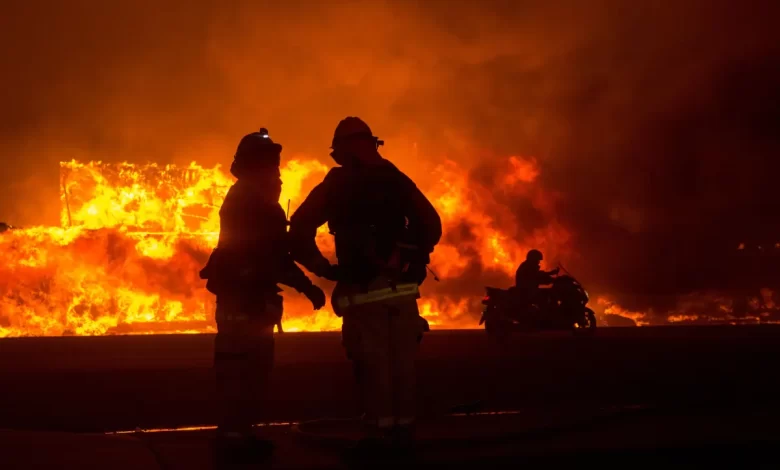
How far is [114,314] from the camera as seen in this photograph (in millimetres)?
56000

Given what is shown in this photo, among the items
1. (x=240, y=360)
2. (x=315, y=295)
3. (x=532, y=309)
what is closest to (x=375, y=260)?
(x=315, y=295)

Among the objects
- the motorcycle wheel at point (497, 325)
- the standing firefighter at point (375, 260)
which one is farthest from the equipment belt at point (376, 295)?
A: the motorcycle wheel at point (497, 325)

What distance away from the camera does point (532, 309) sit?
787 inches

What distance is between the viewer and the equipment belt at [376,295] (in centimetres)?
571

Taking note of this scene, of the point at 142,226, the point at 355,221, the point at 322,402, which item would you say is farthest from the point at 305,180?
the point at 355,221

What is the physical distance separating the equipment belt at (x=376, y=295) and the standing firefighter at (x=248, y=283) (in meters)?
0.16

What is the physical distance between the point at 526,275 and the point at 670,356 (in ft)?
16.1

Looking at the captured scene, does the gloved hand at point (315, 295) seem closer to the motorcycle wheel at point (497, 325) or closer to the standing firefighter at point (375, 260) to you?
the standing firefighter at point (375, 260)

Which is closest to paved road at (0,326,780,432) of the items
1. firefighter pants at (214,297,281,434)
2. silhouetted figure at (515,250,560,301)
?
silhouetted figure at (515,250,560,301)

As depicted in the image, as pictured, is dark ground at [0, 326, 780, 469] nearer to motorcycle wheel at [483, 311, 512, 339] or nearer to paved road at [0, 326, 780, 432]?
paved road at [0, 326, 780, 432]

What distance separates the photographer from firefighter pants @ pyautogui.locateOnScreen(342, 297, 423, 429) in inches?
221

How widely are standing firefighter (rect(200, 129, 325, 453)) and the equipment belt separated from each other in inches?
6.5

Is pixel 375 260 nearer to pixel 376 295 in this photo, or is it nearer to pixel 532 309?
pixel 376 295

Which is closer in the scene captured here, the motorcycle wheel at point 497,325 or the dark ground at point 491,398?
the dark ground at point 491,398
